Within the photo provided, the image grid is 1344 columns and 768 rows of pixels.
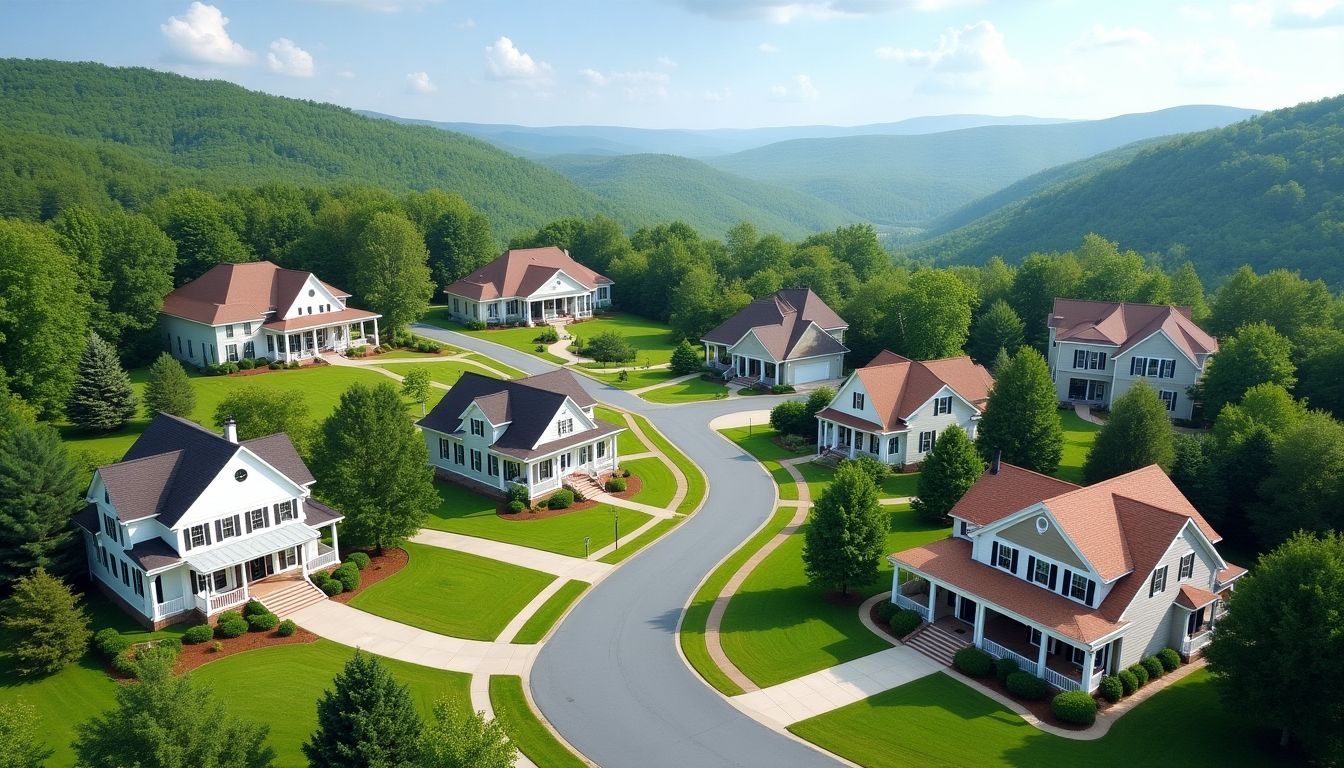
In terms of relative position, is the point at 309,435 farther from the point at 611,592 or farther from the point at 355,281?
the point at 355,281

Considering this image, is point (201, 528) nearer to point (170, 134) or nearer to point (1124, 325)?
point (1124, 325)

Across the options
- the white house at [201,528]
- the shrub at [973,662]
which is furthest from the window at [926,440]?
the white house at [201,528]

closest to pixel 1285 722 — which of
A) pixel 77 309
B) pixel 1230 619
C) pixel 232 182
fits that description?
pixel 1230 619

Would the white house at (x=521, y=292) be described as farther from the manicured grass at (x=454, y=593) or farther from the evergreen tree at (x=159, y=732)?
the evergreen tree at (x=159, y=732)

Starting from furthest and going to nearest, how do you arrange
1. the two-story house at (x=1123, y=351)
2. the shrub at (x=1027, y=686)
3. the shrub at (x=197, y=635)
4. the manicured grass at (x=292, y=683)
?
the two-story house at (x=1123, y=351) < the shrub at (x=197, y=635) < the shrub at (x=1027, y=686) < the manicured grass at (x=292, y=683)

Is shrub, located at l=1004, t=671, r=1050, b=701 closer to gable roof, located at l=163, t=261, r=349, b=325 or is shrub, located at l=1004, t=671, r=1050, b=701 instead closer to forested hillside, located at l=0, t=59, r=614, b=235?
gable roof, located at l=163, t=261, r=349, b=325

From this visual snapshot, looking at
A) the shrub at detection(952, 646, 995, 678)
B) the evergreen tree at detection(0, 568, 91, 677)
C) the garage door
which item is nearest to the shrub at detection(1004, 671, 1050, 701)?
the shrub at detection(952, 646, 995, 678)
